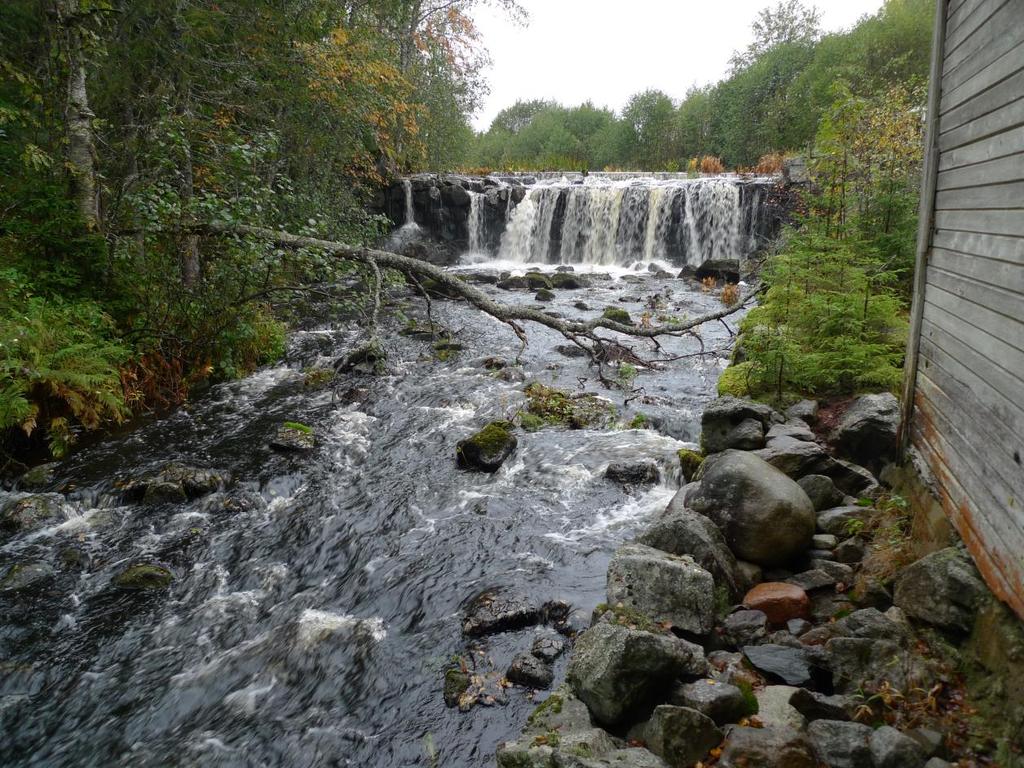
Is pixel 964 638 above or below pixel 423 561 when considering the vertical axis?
above

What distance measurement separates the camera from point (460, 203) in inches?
1184

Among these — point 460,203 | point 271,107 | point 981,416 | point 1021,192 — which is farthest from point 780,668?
→ point 460,203

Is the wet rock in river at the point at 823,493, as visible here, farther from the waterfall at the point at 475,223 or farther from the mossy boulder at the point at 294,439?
the waterfall at the point at 475,223

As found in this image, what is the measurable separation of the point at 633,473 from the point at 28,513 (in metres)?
7.47

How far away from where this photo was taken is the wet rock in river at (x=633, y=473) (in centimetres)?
810

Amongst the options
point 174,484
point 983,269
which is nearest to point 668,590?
point 983,269

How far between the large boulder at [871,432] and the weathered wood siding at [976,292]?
20.3 inches

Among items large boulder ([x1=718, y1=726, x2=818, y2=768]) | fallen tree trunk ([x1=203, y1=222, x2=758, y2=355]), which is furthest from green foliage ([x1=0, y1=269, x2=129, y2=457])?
large boulder ([x1=718, y1=726, x2=818, y2=768])

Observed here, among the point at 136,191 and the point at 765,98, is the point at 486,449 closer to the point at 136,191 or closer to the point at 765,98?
the point at 136,191

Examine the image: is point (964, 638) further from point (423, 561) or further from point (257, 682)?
point (257, 682)

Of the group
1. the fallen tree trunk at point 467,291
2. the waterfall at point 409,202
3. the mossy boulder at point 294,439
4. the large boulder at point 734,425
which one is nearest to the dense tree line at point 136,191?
the fallen tree trunk at point 467,291

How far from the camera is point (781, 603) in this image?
470cm

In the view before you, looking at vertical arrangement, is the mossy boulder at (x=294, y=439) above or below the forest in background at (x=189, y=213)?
below

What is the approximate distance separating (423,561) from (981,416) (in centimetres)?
526
